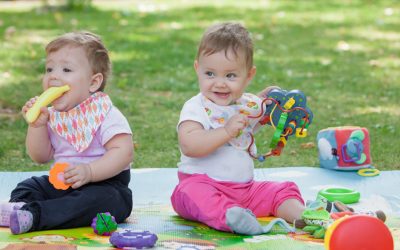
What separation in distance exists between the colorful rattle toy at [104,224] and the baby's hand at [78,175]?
0.55 ft

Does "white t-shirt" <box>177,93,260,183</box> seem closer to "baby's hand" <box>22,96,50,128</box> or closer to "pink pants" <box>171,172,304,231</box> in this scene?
"pink pants" <box>171,172,304,231</box>

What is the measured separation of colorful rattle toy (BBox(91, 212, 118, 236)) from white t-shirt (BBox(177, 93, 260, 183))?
Answer: 1.61 feet

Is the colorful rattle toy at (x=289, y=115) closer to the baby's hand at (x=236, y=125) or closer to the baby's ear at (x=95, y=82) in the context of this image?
the baby's hand at (x=236, y=125)

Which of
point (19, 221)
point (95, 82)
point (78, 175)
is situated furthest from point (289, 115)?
point (19, 221)

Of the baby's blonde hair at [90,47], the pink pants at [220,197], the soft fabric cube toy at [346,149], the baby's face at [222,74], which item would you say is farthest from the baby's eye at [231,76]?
the soft fabric cube toy at [346,149]

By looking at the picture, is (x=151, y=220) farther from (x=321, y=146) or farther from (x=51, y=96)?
(x=321, y=146)

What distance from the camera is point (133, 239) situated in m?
3.18

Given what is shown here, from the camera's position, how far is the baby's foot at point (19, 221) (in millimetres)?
3357

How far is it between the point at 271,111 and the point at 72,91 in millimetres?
875

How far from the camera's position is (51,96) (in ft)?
11.8

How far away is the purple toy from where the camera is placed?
3178 mm

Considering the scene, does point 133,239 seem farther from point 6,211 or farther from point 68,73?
point 68,73

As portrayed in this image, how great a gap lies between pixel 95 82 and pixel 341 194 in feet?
4.01

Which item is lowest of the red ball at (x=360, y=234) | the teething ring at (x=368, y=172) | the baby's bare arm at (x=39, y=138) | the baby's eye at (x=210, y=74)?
the teething ring at (x=368, y=172)
